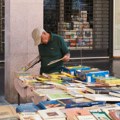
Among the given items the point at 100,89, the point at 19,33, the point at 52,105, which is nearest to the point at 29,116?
the point at 52,105

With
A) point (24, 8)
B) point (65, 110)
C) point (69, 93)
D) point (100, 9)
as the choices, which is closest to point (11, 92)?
point (24, 8)

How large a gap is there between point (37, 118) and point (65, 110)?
297mm

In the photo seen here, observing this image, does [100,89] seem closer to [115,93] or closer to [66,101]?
[115,93]

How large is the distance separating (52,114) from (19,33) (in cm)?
501

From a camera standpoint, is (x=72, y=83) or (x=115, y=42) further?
(x=115, y=42)

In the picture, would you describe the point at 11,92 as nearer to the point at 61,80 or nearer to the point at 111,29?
the point at 61,80

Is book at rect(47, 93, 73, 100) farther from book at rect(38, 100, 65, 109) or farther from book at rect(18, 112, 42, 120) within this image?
book at rect(18, 112, 42, 120)

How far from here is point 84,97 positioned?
4.00m

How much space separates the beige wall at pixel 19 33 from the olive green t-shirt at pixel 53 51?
5.00 feet

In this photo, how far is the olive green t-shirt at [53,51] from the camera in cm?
649

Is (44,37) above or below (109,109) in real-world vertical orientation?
above

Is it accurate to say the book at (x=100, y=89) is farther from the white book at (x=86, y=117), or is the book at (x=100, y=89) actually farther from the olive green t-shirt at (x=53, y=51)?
the olive green t-shirt at (x=53, y=51)

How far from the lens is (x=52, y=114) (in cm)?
319

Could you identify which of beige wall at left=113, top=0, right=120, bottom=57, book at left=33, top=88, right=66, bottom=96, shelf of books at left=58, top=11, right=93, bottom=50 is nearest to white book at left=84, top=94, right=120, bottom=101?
book at left=33, top=88, right=66, bottom=96
